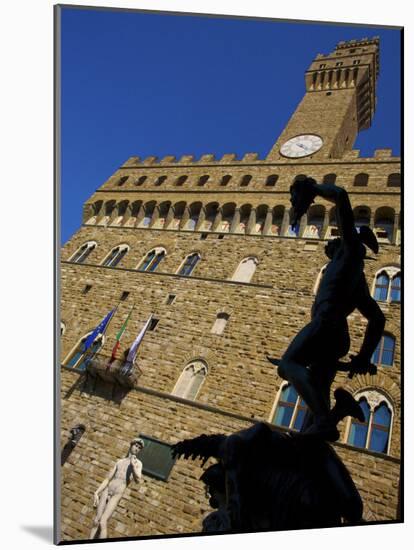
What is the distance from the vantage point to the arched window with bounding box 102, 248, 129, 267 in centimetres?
1376

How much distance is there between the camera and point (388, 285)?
10773mm

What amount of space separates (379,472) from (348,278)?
547 cm

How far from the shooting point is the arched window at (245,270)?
11.8 metres

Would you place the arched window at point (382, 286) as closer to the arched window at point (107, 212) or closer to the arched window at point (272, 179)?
the arched window at point (272, 179)

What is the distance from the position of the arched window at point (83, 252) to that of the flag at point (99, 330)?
3061mm

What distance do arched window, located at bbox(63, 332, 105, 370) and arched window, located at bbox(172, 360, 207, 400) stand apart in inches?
84.7

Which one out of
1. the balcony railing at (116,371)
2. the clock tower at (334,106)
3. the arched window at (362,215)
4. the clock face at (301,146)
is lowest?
the balcony railing at (116,371)

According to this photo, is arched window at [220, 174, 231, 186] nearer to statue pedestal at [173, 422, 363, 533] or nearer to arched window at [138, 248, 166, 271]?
arched window at [138, 248, 166, 271]

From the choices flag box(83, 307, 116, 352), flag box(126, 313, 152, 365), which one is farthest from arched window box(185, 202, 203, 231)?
flag box(126, 313, 152, 365)

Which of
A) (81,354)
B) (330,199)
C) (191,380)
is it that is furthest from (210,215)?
(330,199)

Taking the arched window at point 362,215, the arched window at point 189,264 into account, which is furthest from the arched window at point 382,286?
the arched window at point 189,264

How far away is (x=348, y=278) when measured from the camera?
3.20m

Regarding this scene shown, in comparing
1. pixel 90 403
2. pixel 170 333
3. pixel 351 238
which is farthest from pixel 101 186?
pixel 351 238

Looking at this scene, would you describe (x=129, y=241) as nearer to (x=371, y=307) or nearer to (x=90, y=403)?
(x=90, y=403)
